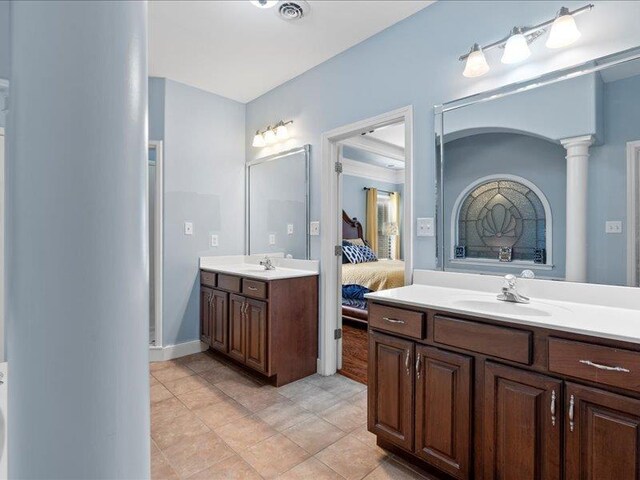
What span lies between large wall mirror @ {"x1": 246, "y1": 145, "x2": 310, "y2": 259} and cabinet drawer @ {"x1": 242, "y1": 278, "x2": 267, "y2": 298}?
56cm

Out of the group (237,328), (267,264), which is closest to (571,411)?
(237,328)

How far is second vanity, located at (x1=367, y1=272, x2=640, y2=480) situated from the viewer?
3.81ft

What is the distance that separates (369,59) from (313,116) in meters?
0.67

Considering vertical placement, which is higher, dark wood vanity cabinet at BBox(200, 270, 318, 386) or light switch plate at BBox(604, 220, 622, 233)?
light switch plate at BBox(604, 220, 622, 233)

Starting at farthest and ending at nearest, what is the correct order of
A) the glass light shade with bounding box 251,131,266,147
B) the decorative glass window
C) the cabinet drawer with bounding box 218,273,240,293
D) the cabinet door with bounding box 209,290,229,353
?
the glass light shade with bounding box 251,131,266,147 → the cabinet door with bounding box 209,290,229,353 → the cabinet drawer with bounding box 218,273,240,293 → the decorative glass window

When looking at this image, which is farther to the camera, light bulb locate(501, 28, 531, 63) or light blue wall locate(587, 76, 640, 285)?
light bulb locate(501, 28, 531, 63)

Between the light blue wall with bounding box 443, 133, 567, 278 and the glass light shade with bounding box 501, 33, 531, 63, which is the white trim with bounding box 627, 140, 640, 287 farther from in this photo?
the glass light shade with bounding box 501, 33, 531, 63

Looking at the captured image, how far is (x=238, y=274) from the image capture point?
291 centimetres

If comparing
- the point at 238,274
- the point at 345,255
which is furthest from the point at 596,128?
the point at 345,255

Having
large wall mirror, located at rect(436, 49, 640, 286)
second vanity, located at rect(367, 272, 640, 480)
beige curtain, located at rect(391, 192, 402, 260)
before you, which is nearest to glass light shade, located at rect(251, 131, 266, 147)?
large wall mirror, located at rect(436, 49, 640, 286)

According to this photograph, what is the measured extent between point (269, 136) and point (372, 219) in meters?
3.92

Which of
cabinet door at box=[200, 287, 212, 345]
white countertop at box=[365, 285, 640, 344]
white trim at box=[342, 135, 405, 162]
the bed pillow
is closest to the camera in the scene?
white countertop at box=[365, 285, 640, 344]

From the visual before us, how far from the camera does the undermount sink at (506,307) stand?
5.10 ft

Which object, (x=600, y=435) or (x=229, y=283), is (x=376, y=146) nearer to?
(x=229, y=283)
